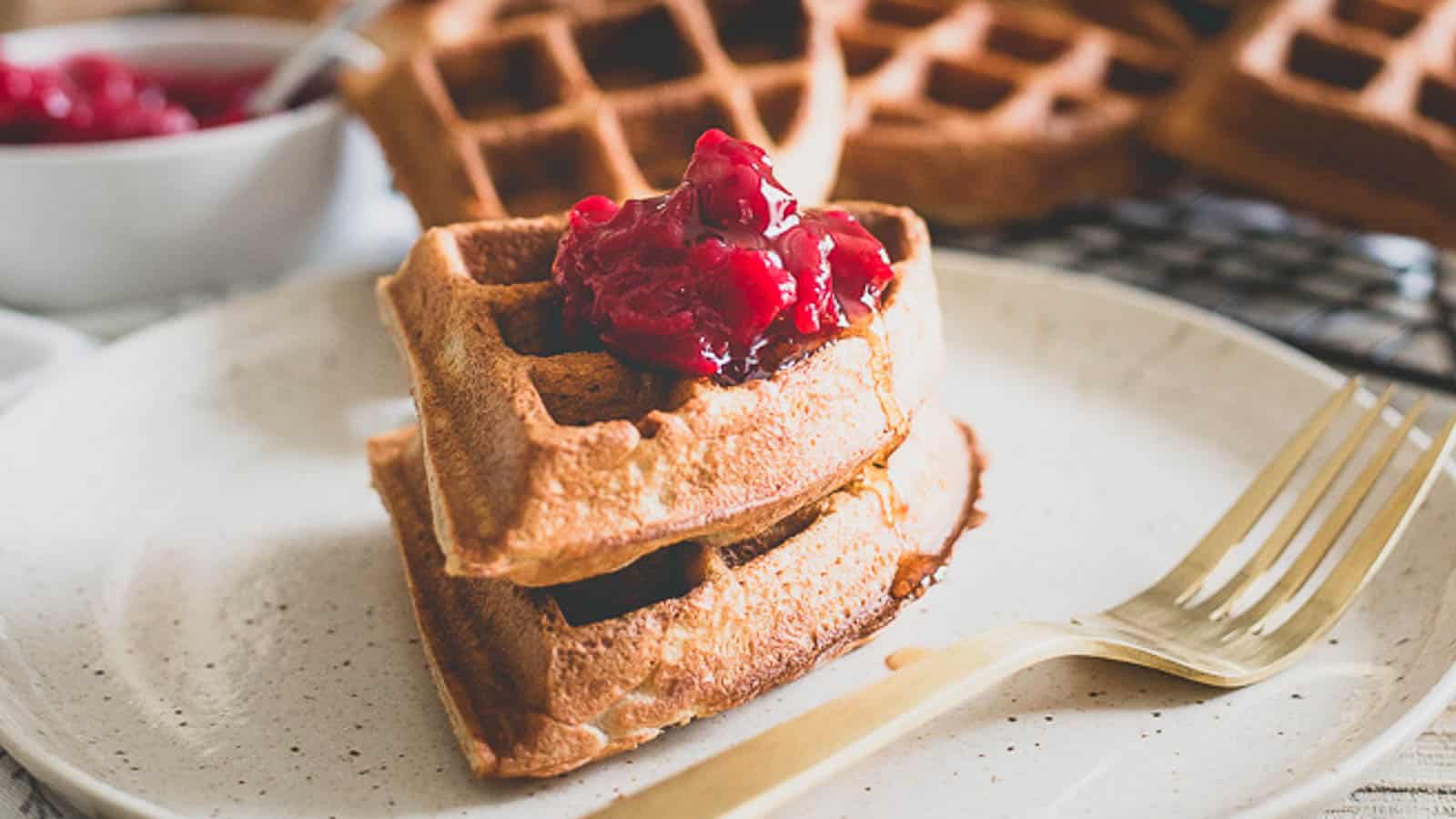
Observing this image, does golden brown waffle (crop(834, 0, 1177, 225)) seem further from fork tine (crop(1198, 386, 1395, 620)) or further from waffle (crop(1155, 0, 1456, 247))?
fork tine (crop(1198, 386, 1395, 620))

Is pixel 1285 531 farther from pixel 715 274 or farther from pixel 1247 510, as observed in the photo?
pixel 715 274

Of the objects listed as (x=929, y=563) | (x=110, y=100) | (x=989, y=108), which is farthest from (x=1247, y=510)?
(x=110, y=100)

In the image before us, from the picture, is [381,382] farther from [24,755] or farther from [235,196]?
[24,755]

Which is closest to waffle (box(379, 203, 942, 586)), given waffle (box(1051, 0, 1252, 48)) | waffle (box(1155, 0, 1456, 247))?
waffle (box(1155, 0, 1456, 247))

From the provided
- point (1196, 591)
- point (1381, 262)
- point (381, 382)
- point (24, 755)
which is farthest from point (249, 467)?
point (1381, 262)

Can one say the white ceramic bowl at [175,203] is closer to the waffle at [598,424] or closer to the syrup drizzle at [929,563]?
the waffle at [598,424]

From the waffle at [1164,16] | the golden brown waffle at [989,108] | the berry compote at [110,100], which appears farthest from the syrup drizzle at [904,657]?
the waffle at [1164,16]
